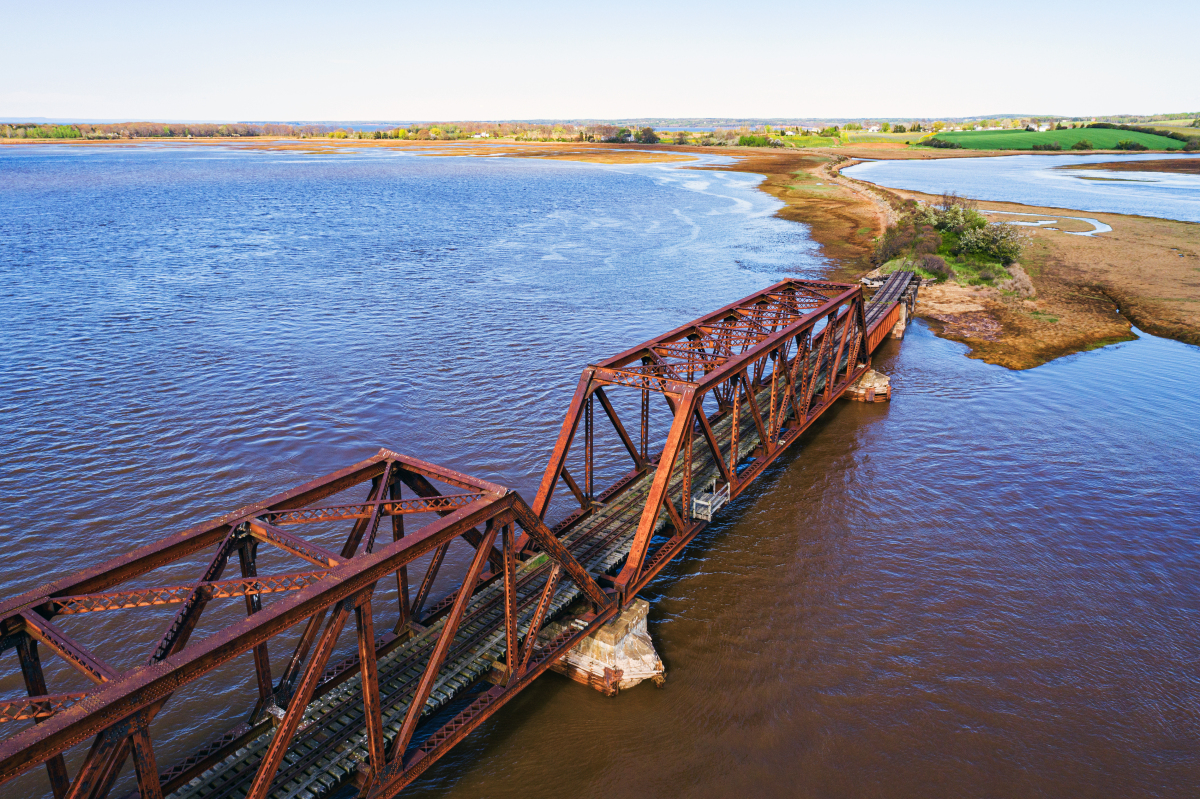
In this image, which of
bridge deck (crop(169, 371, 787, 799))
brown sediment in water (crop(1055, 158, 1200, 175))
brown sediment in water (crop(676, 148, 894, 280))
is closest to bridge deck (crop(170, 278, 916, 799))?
bridge deck (crop(169, 371, 787, 799))

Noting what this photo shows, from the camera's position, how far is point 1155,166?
166625 mm

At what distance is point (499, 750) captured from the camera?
15.4 meters

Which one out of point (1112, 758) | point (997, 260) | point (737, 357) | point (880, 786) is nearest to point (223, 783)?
point (880, 786)

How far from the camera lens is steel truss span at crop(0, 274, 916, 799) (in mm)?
8984

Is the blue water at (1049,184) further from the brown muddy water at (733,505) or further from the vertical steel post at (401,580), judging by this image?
the vertical steel post at (401,580)

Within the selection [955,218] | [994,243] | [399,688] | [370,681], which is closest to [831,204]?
[955,218]

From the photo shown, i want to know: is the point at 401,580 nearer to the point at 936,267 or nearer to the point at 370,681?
the point at 370,681

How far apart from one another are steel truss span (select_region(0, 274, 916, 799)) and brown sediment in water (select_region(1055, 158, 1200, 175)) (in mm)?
194046

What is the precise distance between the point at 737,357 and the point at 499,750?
13016mm

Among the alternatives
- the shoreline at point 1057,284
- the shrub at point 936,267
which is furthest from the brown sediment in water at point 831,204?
the shrub at point 936,267

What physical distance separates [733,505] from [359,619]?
17.9 meters

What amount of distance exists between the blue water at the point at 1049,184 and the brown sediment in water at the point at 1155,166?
5556 millimetres

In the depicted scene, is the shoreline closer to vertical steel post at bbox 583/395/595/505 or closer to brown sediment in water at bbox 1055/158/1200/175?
vertical steel post at bbox 583/395/595/505

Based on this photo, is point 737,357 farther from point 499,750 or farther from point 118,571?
point 118,571
